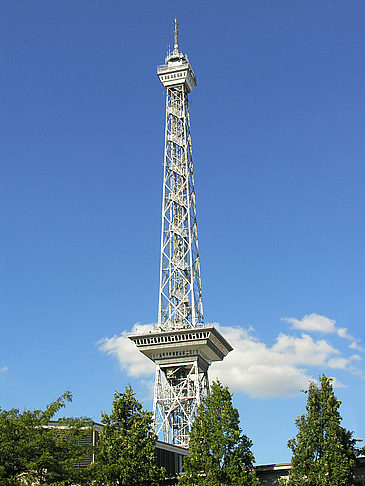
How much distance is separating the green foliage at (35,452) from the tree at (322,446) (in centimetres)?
1635

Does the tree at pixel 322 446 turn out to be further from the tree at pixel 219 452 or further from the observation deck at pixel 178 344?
the observation deck at pixel 178 344

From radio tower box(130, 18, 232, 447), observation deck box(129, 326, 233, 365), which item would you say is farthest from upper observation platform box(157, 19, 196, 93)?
observation deck box(129, 326, 233, 365)

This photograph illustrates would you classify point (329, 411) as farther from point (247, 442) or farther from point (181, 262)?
point (181, 262)

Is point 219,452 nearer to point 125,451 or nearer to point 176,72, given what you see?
point 125,451

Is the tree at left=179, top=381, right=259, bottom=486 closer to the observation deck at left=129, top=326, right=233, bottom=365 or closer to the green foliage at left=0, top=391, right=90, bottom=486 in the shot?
the green foliage at left=0, top=391, right=90, bottom=486

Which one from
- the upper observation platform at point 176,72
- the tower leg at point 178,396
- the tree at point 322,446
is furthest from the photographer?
the upper observation platform at point 176,72

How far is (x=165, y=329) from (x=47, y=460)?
6611 centimetres

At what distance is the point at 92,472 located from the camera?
47.8 metres

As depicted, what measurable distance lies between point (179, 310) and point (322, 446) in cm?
6365

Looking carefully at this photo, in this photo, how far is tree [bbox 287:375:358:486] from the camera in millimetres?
48031

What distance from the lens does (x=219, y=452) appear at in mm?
50125

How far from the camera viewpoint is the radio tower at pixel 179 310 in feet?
343

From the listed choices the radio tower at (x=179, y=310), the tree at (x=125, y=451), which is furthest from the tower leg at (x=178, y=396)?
the tree at (x=125, y=451)

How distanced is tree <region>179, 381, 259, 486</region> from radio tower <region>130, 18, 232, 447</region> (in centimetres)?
4846
